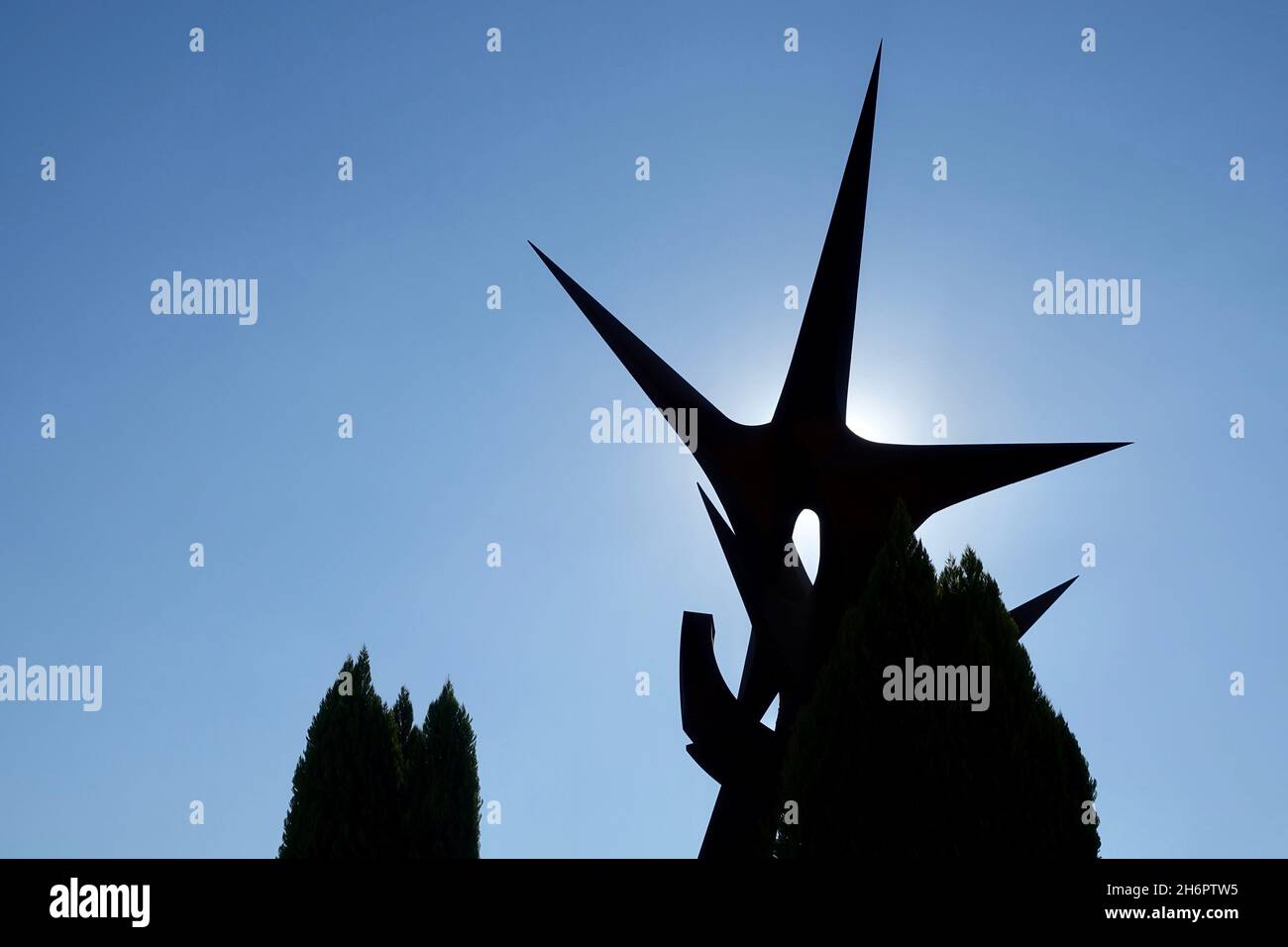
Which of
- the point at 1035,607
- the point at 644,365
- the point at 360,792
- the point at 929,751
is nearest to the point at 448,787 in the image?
the point at 360,792

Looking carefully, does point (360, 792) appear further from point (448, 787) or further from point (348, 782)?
point (448, 787)

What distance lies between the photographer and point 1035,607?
15875mm

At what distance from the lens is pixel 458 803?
18.8m

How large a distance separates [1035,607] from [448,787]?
34.4 feet

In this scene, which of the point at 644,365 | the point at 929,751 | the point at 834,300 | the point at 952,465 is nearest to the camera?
the point at 929,751

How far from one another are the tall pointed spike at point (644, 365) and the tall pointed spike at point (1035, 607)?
18.2 ft

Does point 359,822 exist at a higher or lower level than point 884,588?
lower

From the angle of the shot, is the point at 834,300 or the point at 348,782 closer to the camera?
the point at 834,300

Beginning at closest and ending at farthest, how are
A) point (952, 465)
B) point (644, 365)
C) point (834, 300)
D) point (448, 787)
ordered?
point (952, 465) → point (834, 300) → point (644, 365) → point (448, 787)

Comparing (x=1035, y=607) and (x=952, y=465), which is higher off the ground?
(x=952, y=465)

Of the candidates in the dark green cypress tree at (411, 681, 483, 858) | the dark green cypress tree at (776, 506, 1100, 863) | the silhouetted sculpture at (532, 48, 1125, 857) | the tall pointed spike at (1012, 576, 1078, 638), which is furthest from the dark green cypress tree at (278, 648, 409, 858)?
the tall pointed spike at (1012, 576, 1078, 638)
